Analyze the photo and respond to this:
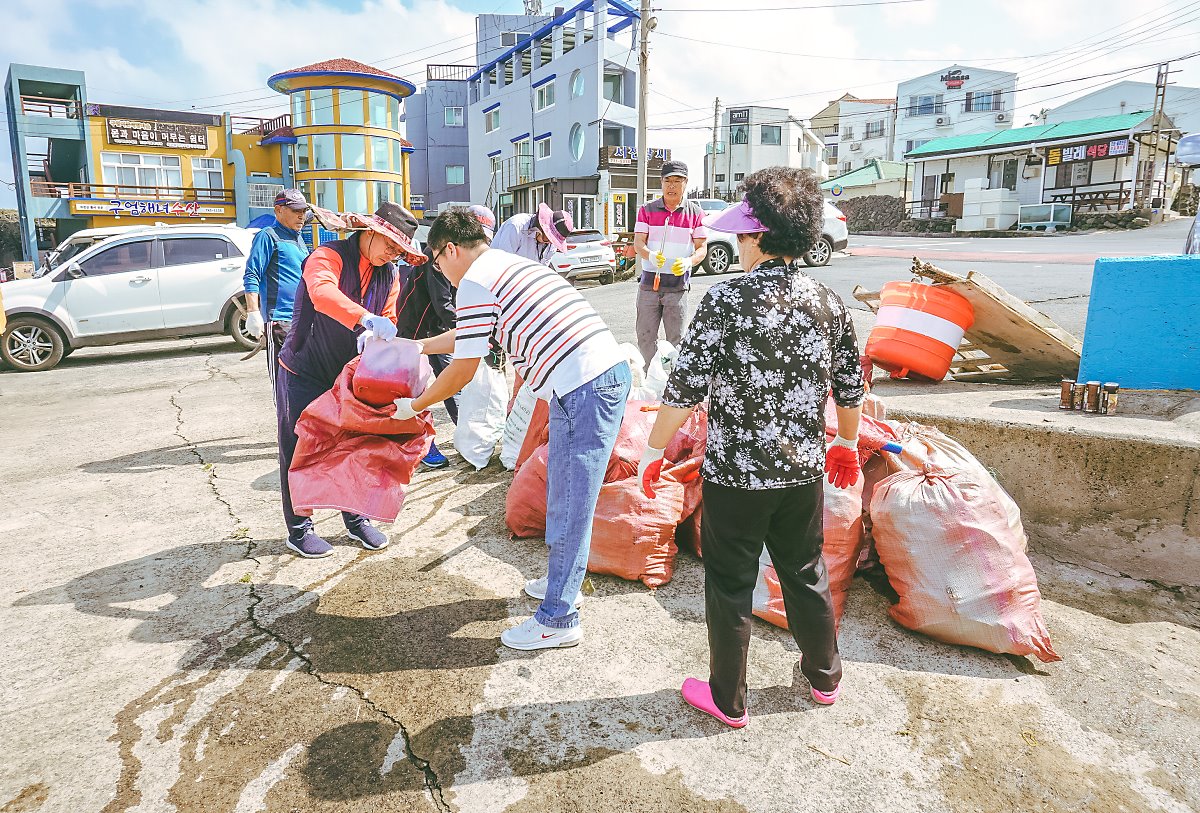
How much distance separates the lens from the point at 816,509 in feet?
7.28

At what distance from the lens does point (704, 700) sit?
235cm

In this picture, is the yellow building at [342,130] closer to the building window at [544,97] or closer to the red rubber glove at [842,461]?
the building window at [544,97]

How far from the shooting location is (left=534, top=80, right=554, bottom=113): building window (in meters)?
29.1

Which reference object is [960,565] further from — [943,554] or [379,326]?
[379,326]

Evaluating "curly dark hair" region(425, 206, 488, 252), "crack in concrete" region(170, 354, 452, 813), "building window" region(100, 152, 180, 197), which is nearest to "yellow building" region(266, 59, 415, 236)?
"building window" region(100, 152, 180, 197)

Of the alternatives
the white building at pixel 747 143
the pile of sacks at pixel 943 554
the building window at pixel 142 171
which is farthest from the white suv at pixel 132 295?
the white building at pixel 747 143

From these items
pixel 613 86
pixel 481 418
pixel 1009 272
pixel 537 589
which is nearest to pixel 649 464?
pixel 537 589

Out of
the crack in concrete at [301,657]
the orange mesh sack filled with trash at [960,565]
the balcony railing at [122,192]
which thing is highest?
the balcony railing at [122,192]

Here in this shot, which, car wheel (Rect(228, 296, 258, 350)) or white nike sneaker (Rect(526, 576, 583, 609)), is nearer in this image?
white nike sneaker (Rect(526, 576, 583, 609))

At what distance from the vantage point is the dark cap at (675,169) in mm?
5191

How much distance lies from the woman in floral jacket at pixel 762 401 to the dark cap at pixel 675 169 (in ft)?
10.3

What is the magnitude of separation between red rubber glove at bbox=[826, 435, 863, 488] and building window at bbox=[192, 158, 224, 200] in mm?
31857

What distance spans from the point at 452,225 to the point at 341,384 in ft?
3.17

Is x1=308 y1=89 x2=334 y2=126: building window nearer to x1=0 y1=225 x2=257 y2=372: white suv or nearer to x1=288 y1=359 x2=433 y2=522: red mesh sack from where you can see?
x1=0 y1=225 x2=257 y2=372: white suv
